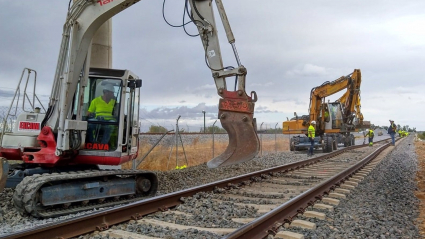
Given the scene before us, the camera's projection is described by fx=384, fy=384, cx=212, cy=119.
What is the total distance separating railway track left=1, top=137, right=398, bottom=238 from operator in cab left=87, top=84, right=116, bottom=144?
1.89 m

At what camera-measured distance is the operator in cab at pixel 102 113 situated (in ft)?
23.5

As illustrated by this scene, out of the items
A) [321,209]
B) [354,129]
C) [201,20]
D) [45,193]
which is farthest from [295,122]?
[45,193]

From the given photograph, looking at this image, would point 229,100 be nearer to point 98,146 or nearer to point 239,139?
point 239,139

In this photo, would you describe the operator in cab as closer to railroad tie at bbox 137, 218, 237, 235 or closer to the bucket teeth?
railroad tie at bbox 137, 218, 237, 235

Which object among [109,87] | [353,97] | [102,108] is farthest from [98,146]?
[353,97]

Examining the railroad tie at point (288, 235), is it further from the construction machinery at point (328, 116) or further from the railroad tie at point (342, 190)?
the construction machinery at point (328, 116)

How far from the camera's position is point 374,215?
573cm

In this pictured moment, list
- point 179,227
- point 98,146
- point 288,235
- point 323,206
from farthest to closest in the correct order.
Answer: point 98,146 < point 323,206 < point 179,227 < point 288,235

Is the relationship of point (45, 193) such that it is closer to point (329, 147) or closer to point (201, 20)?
point (201, 20)

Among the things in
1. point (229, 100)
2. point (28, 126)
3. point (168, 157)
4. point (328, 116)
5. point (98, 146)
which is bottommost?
point (168, 157)

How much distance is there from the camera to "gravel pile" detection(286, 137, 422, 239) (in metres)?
4.79

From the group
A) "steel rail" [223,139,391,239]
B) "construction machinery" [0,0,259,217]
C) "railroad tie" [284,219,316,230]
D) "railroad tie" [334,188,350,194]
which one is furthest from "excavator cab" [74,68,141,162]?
"railroad tie" [334,188,350,194]

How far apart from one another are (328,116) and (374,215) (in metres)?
18.5

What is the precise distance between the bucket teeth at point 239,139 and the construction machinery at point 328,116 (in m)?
13.2
